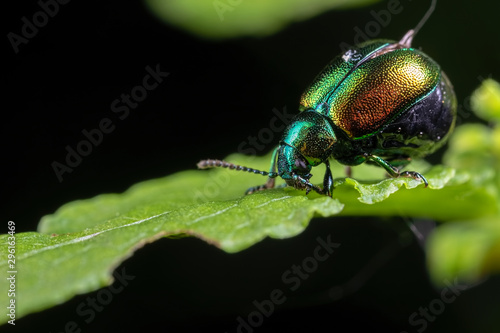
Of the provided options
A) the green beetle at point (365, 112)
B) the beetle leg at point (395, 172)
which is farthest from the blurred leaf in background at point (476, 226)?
the beetle leg at point (395, 172)

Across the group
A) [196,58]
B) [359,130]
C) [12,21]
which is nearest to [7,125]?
[12,21]

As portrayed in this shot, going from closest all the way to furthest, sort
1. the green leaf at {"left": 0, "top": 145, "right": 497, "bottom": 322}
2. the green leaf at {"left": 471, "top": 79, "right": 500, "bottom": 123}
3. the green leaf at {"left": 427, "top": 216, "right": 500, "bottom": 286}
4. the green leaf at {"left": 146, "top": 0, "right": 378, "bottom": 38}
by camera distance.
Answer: the green leaf at {"left": 0, "top": 145, "right": 497, "bottom": 322}
the green leaf at {"left": 427, "top": 216, "right": 500, "bottom": 286}
the green leaf at {"left": 471, "top": 79, "right": 500, "bottom": 123}
the green leaf at {"left": 146, "top": 0, "right": 378, "bottom": 38}

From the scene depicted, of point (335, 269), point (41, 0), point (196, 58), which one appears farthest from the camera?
point (196, 58)

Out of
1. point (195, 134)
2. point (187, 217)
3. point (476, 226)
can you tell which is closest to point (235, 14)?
point (195, 134)

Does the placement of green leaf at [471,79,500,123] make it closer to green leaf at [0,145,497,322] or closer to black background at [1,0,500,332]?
green leaf at [0,145,497,322]

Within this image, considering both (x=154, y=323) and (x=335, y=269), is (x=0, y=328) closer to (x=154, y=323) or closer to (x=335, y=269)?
(x=154, y=323)

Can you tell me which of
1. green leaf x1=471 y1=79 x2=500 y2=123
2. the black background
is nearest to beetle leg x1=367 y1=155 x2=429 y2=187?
green leaf x1=471 y1=79 x2=500 y2=123
